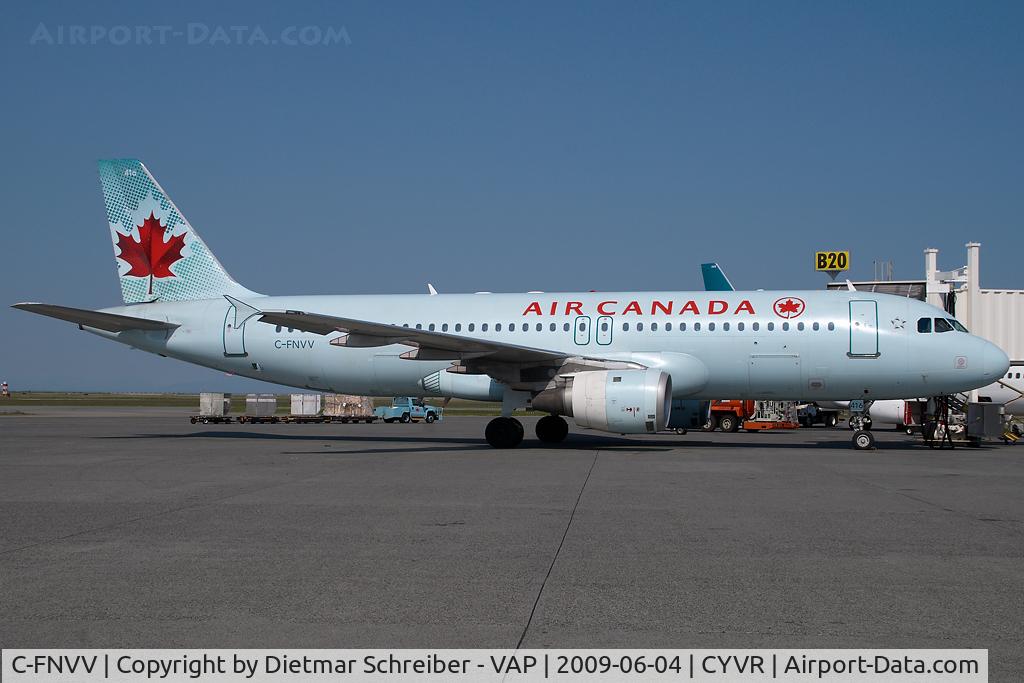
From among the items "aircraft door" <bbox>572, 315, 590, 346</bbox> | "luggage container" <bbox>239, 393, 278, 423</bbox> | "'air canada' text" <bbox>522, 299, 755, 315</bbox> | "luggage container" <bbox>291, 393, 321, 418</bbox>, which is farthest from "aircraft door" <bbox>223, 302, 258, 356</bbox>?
"luggage container" <bbox>291, 393, 321, 418</bbox>

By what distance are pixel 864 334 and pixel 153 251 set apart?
1772cm

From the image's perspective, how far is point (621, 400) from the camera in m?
18.3

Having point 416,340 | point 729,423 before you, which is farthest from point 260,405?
point 416,340

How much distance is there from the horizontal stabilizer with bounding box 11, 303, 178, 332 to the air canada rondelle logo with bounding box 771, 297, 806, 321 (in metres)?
14.8

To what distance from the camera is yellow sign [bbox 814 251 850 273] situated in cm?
4229

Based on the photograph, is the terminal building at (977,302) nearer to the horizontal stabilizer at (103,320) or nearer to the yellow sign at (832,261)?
the yellow sign at (832,261)

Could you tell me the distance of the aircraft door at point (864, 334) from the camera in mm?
20078

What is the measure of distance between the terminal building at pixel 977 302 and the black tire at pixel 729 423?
7.09 metres

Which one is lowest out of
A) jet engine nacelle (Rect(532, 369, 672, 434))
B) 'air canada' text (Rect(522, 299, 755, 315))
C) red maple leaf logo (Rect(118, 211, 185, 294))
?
jet engine nacelle (Rect(532, 369, 672, 434))

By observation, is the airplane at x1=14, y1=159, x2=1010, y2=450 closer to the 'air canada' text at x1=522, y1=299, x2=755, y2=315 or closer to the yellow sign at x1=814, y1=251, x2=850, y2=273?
the 'air canada' text at x1=522, y1=299, x2=755, y2=315

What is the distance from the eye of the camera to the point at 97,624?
5098mm

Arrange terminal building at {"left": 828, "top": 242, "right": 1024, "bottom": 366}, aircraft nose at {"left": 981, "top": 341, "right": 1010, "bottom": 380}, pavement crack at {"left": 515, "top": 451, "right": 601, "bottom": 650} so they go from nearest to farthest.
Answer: pavement crack at {"left": 515, "top": 451, "right": 601, "bottom": 650} → aircraft nose at {"left": 981, "top": 341, "right": 1010, "bottom": 380} → terminal building at {"left": 828, "top": 242, "right": 1024, "bottom": 366}
